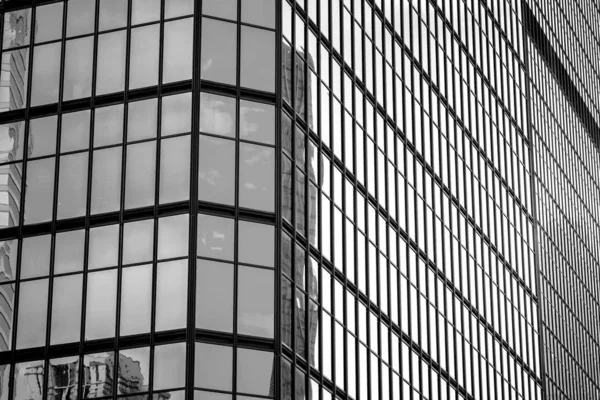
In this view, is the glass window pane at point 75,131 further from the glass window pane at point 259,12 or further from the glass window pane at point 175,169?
the glass window pane at point 259,12

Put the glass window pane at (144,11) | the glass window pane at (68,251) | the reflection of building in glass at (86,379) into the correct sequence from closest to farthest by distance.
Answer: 1. the reflection of building in glass at (86,379)
2. the glass window pane at (68,251)
3. the glass window pane at (144,11)

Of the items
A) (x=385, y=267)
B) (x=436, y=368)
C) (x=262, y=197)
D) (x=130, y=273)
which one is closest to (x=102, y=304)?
(x=130, y=273)

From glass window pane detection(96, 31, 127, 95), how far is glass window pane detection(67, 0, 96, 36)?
862mm

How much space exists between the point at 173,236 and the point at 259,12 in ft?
29.2

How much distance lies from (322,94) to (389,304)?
10268 mm

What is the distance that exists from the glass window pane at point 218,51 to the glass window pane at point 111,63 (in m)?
2.96

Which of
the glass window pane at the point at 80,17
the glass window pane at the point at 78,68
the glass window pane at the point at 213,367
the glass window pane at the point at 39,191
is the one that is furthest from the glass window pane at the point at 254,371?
the glass window pane at the point at 80,17

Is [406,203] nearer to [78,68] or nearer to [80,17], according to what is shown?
[78,68]

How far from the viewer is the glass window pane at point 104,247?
46438mm

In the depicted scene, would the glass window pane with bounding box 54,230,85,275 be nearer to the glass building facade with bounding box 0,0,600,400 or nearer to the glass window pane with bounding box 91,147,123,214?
the glass building facade with bounding box 0,0,600,400

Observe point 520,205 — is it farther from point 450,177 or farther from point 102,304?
point 102,304

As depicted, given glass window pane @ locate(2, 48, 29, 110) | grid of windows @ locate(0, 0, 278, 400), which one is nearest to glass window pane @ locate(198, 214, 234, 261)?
grid of windows @ locate(0, 0, 278, 400)

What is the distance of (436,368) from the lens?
2516 inches

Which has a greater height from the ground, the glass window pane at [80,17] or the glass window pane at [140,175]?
the glass window pane at [80,17]
